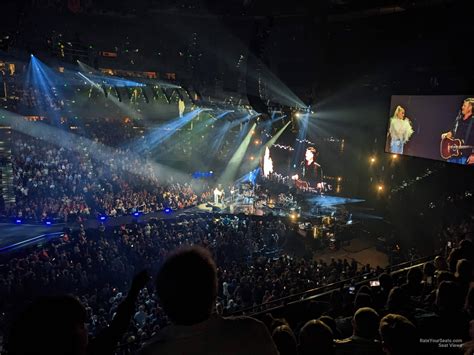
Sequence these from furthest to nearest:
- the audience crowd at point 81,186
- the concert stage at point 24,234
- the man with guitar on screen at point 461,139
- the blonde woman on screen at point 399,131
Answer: the audience crowd at point 81,186 < the blonde woman on screen at point 399,131 < the concert stage at point 24,234 < the man with guitar on screen at point 461,139

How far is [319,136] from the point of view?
896 inches

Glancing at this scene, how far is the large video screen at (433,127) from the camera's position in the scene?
1142 centimetres

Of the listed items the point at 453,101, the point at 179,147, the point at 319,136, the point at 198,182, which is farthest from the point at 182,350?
the point at 179,147

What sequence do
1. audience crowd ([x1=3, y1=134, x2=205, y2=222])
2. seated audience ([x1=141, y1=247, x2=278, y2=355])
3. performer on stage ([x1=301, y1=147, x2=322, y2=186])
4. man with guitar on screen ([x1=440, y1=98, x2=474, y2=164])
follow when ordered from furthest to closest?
performer on stage ([x1=301, y1=147, x2=322, y2=186]) < audience crowd ([x1=3, y1=134, x2=205, y2=222]) < man with guitar on screen ([x1=440, y1=98, x2=474, y2=164]) < seated audience ([x1=141, y1=247, x2=278, y2=355])

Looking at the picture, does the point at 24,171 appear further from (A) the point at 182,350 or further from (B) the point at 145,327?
(A) the point at 182,350

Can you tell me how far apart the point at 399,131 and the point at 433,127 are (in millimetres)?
1949

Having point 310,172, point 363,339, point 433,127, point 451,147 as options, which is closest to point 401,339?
point 363,339

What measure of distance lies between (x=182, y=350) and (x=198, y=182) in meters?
24.1

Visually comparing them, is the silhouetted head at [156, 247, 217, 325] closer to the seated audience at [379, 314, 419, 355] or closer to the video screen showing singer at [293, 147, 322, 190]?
the seated audience at [379, 314, 419, 355]

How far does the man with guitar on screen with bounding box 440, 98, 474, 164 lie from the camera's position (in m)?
11.2

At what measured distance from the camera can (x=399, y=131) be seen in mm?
14750

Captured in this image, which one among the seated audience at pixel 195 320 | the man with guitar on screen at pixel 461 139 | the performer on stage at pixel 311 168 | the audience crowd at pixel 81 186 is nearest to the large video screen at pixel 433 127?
the man with guitar on screen at pixel 461 139

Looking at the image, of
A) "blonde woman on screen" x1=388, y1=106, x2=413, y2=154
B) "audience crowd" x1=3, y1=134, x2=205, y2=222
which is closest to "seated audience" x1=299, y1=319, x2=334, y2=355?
"blonde woman on screen" x1=388, y1=106, x2=413, y2=154

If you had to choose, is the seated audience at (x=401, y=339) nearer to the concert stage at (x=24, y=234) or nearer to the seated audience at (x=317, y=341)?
the seated audience at (x=317, y=341)
